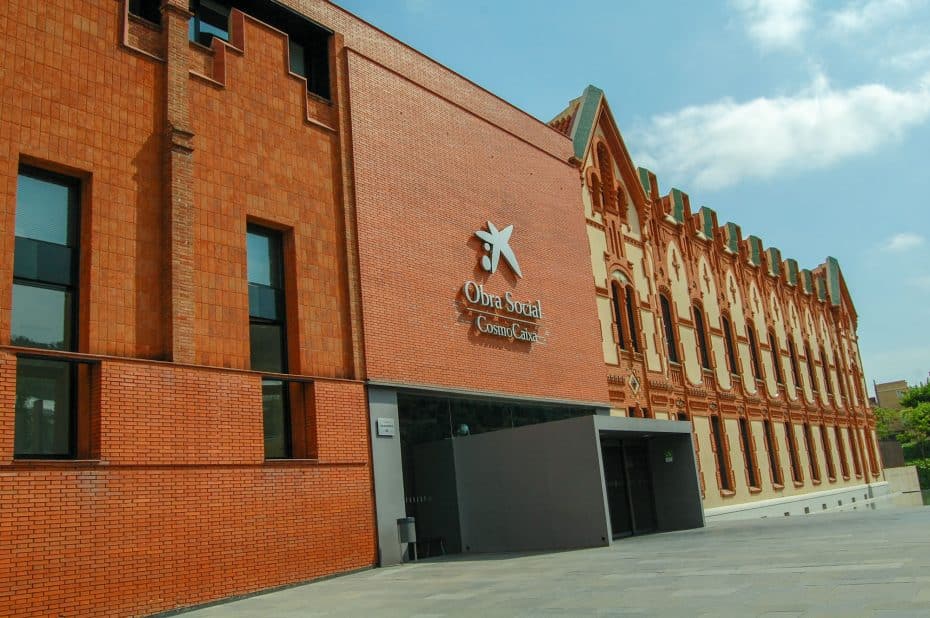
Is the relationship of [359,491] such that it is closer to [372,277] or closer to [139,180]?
[372,277]

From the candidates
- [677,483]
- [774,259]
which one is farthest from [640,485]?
[774,259]

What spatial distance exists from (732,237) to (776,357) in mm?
6518

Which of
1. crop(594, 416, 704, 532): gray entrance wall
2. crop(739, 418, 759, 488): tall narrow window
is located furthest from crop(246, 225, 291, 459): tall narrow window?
crop(739, 418, 759, 488): tall narrow window

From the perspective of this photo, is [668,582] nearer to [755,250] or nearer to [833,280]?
[755,250]

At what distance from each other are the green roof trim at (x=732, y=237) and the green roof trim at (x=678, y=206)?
4.20 meters

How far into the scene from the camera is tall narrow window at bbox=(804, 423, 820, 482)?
39562 millimetres

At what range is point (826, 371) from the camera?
46656 mm

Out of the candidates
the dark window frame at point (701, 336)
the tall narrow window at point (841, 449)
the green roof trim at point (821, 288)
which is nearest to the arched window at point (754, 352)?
the dark window frame at point (701, 336)

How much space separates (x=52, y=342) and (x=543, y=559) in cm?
964

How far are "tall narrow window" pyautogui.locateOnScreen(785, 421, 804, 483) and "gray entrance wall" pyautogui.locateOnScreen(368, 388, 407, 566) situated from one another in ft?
83.3

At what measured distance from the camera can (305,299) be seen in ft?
55.1

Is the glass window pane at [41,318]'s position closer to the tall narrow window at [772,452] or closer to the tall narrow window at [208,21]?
the tall narrow window at [208,21]

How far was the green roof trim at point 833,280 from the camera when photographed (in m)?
50.8

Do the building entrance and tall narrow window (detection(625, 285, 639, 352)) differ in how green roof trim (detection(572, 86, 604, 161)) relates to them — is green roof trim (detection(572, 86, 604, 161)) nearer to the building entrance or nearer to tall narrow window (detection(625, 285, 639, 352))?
tall narrow window (detection(625, 285, 639, 352))
